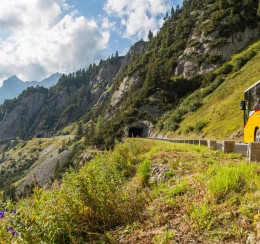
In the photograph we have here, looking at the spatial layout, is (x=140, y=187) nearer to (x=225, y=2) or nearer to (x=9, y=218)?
(x=9, y=218)

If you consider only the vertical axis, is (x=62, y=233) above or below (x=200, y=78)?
below

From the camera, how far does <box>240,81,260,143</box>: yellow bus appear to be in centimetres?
1894

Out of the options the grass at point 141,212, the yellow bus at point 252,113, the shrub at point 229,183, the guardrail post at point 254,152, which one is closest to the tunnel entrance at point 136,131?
the yellow bus at point 252,113

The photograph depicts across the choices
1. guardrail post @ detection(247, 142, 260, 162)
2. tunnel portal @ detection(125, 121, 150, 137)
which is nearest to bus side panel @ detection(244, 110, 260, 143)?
guardrail post @ detection(247, 142, 260, 162)

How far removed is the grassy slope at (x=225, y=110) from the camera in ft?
143

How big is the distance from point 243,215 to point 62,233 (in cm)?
333

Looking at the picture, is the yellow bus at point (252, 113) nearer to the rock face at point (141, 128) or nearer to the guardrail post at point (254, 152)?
the guardrail post at point (254, 152)

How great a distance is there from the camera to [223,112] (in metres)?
50.6

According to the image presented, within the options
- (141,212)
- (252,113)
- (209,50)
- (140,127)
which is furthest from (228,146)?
(209,50)

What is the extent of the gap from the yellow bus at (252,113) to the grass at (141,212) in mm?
12421

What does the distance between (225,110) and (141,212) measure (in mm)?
46948


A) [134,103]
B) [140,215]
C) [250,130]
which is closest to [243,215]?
[140,215]

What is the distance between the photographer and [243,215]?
207 inches

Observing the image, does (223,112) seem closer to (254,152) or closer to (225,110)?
(225,110)
